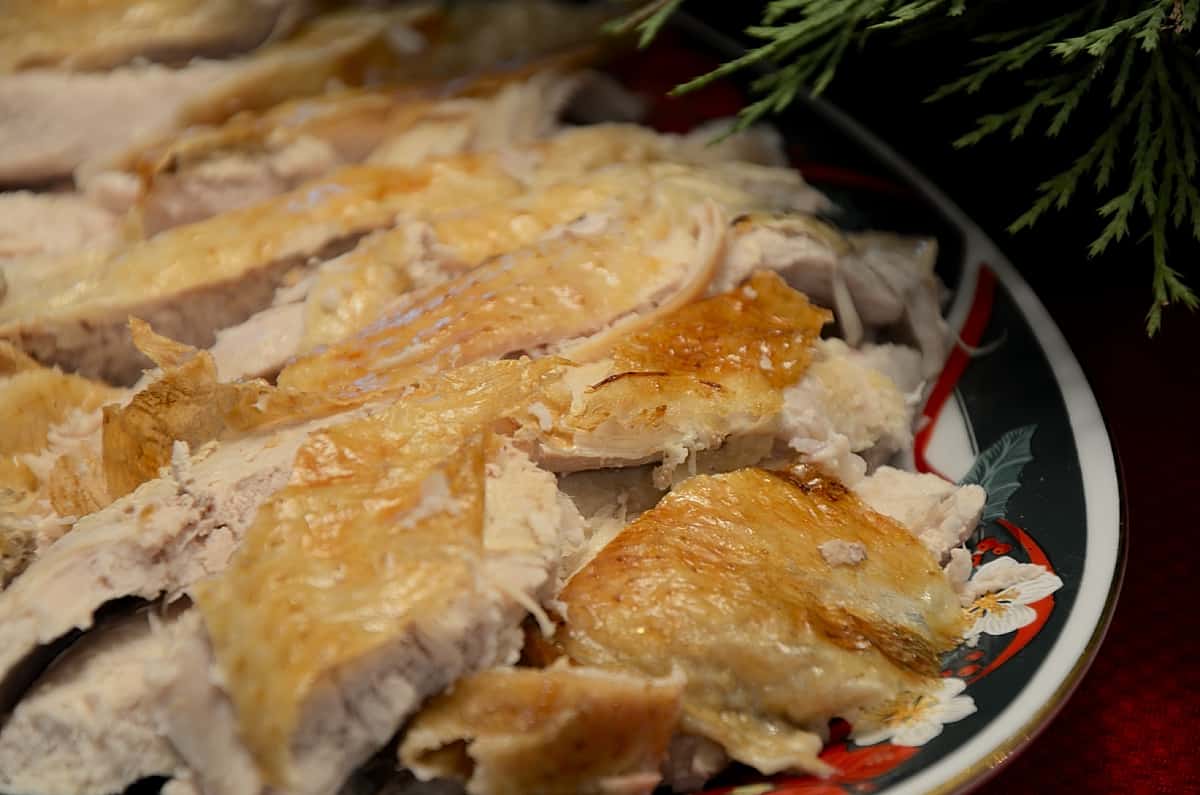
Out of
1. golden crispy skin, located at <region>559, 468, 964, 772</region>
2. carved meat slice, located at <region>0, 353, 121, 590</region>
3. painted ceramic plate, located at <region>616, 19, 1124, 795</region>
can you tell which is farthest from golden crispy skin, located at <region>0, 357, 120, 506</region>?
painted ceramic plate, located at <region>616, 19, 1124, 795</region>

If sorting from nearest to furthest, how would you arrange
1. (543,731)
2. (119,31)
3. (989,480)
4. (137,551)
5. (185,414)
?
1. (543,731)
2. (137,551)
3. (185,414)
4. (989,480)
5. (119,31)

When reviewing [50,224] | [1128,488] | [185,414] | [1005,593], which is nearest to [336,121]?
[50,224]

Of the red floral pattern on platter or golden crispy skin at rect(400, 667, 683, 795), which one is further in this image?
the red floral pattern on platter

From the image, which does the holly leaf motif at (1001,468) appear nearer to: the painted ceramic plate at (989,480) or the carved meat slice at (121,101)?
the painted ceramic plate at (989,480)

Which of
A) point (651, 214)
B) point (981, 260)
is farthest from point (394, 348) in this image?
point (981, 260)

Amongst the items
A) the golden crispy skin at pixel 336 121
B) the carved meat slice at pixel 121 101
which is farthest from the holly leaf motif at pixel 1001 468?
the carved meat slice at pixel 121 101

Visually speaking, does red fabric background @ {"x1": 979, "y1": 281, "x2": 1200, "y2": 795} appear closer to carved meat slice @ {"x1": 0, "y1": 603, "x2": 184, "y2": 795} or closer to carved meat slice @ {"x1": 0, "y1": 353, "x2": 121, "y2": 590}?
carved meat slice @ {"x1": 0, "y1": 603, "x2": 184, "y2": 795}

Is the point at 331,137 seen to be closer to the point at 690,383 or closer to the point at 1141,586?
the point at 690,383
